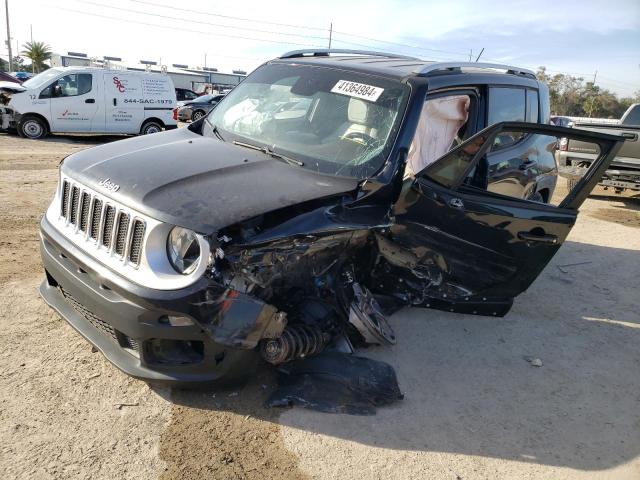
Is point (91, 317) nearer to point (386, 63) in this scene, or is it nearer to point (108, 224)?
point (108, 224)

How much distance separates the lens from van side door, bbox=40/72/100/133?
41.7 feet

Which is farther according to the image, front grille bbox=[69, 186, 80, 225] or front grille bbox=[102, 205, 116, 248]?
front grille bbox=[69, 186, 80, 225]

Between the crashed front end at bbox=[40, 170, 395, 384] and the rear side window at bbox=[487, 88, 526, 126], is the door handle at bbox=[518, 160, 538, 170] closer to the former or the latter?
the rear side window at bbox=[487, 88, 526, 126]

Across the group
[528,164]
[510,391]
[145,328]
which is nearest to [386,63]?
[528,164]

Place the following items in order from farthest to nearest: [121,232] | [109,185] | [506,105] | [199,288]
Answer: [506,105]
[109,185]
[121,232]
[199,288]

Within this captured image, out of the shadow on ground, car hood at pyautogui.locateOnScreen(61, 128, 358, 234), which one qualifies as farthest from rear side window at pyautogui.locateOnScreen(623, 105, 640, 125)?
car hood at pyautogui.locateOnScreen(61, 128, 358, 234)

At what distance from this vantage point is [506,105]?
186 inches

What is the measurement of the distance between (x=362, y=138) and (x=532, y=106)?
9.34 ft

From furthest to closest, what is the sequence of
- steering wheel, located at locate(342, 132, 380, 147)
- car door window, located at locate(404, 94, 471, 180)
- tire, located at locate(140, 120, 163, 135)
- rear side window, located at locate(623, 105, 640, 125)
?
tire, located at locate(140, 120, 163, 135), rear side window, located at locate(623, 105, 640, 125), car door window, located at locate(404, 94, 471, 180), steering wheel, located at locate(342, 132, 380, 147)

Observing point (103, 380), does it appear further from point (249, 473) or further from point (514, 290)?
point (514, 290)

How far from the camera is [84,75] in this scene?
12.9 m

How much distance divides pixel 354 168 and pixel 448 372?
1.58 meters

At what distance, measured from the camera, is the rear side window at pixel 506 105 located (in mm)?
4422

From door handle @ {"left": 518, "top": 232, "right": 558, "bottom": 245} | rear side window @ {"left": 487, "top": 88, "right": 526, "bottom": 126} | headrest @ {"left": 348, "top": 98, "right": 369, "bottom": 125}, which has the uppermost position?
rear side window @ {"left": 487, "top": 88, "right": 526, "bottom": 126}
